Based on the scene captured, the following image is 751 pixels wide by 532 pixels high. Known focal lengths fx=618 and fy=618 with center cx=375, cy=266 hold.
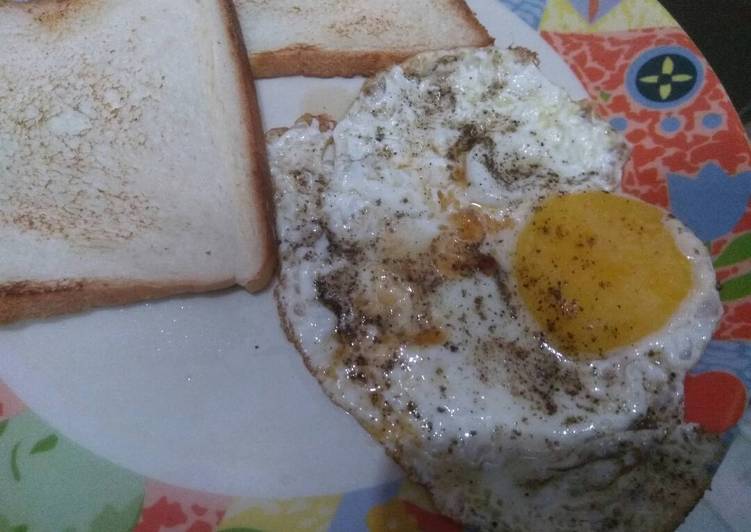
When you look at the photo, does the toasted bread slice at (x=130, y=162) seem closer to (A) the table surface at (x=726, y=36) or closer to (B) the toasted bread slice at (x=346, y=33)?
(B) the toasted bread slice at (x=346, y=33)

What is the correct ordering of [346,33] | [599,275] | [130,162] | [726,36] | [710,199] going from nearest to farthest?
1. [599,275]
2. [130,162]
3. [710,199]
4. [346,33]
5. [726,36]

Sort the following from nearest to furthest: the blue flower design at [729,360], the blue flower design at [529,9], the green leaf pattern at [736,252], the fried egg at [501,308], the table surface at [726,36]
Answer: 1. the fried egg at [501,308]
2. the blue flower design at [729,360]
3. the green leaf pattern at [736,252]
4. the blue flower design at [529,9]
5. the table surface at [726,36]

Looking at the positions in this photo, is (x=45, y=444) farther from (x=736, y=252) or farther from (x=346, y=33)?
(x=736, y=252)

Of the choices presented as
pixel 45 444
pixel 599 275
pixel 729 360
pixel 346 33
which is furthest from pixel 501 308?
pixel 45 444

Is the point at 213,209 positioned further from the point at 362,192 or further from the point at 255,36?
the point at 255,36

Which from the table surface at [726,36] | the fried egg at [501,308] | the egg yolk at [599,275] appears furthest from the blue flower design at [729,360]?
the table surface at [726,36]

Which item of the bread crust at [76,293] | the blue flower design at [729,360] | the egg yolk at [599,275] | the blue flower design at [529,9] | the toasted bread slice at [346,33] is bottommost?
the bread crust at [76,293]

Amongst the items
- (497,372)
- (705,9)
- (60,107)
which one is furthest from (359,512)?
(705,9)
